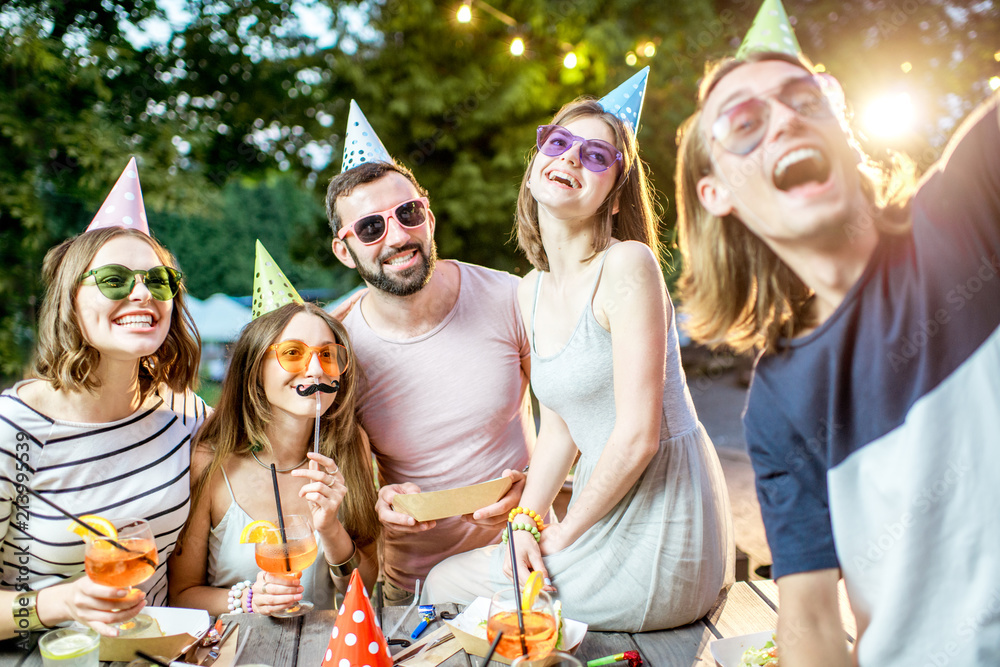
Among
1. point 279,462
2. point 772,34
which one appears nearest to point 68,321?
point 279,462

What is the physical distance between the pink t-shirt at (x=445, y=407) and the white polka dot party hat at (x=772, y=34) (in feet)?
5.97

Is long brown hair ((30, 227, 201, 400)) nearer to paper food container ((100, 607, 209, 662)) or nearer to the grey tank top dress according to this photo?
paper food container ((100, 607, 209, 662))

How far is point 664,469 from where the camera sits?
6.74 feet

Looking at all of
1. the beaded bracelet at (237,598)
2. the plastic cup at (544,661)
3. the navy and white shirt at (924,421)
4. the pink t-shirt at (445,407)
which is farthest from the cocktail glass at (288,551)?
the navy and white shirt at (924,421)

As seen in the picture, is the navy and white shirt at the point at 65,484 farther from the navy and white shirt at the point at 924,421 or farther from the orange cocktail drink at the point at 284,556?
the navy and white shirt at the point at 924,421

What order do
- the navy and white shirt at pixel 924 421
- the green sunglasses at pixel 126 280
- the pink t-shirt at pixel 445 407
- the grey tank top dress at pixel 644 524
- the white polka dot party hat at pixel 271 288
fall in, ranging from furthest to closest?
the pink t-shirt at pixel 445 407 → the white polka dot party hat at pixel 271 288 → the green sunglasses at pixel 126 280 → the grey tank top dress at pixel 644 524 → the navy and white shirt at pixel 924 421

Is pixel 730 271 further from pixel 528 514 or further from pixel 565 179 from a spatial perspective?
pixel 528 514

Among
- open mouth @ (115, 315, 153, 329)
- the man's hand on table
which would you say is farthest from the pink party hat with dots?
the man's hand on table

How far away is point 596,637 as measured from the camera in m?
1.94

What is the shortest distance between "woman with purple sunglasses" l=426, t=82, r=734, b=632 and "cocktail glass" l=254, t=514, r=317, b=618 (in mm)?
538

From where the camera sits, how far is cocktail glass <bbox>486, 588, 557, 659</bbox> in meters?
1.56

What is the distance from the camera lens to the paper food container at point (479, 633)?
1742 mm

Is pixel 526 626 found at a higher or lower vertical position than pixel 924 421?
lower

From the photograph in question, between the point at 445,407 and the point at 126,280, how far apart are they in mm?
1255
